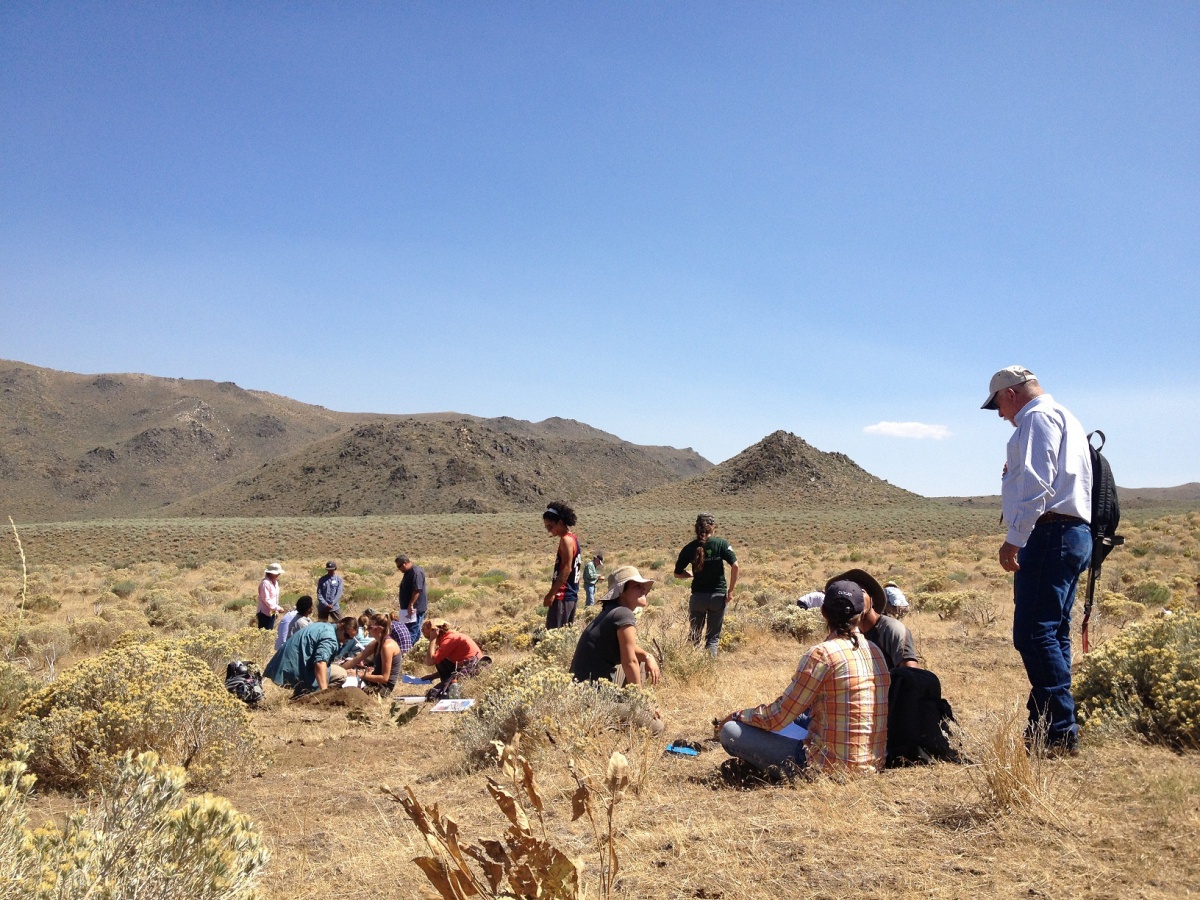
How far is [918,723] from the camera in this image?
4.28 metres

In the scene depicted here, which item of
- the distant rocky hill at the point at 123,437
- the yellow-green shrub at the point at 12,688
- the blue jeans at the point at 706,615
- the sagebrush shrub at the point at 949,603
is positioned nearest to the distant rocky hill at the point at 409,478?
the distant rocky hill at the point at 123,437

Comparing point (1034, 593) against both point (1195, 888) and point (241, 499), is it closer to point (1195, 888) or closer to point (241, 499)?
point (1195, 888)

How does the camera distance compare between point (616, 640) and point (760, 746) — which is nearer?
point (760, 746)

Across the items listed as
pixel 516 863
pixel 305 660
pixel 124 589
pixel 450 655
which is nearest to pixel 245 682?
pixel 305 660

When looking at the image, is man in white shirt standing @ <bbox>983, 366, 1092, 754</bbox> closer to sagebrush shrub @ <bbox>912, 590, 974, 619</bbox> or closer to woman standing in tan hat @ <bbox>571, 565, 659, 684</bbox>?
woman standing in tan hat @ <bbox>571, 565, 659, 684</bbox>

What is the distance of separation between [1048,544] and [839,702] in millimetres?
1231

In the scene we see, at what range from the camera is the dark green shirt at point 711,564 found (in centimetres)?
801

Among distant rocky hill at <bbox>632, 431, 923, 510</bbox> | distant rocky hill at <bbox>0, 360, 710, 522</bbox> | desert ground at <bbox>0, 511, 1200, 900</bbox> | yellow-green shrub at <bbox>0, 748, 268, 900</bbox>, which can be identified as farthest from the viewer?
distant rocky hill at <bbox>0, 360, 710, 522</bbox>

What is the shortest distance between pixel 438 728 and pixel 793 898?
4726 mm

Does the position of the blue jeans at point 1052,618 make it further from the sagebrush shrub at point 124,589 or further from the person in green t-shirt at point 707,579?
the sagebrush shrub at point 124,589

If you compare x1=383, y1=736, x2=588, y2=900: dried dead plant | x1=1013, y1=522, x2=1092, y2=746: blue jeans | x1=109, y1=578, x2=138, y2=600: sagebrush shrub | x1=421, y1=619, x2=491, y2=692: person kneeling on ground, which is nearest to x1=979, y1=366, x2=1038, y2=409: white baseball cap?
x1=1013, y1=522, x2=1092, y2=746: blue jeans

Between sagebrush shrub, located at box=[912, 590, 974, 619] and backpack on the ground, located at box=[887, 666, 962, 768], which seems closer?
backpack on the ground, located at box=[887, 666, 962, 768]

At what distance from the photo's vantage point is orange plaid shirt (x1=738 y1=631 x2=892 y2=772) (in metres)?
4.03

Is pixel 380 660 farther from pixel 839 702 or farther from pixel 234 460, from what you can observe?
pixel 234 460
